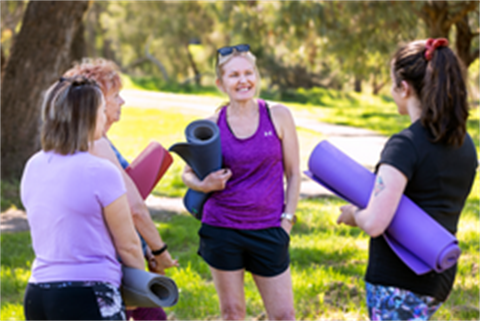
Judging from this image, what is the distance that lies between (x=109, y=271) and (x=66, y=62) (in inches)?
284

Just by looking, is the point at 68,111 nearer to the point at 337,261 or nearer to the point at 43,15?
the point at 337,261

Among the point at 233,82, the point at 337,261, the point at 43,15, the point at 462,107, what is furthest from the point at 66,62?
the point at 462,107

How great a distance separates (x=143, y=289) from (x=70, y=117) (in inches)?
30.9

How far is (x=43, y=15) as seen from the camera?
329 inches

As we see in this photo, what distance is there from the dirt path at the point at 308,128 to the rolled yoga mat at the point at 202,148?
3285 millimetres

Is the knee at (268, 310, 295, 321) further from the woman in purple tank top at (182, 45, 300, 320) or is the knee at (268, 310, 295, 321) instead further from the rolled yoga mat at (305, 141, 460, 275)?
the rolled yoga mat at (305, 141, 460, 275)

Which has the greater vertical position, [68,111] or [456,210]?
[68,111]

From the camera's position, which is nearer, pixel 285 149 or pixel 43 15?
pixel 285 149

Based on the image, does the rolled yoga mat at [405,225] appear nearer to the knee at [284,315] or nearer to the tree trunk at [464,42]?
the knee at [284,315]

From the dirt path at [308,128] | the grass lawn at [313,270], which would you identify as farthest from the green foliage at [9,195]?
the grass lawn at [313,270]

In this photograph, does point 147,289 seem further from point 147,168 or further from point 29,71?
point 29,71

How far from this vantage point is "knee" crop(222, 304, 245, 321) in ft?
10.2

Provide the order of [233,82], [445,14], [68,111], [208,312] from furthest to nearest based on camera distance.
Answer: [445,14], [208,312], [233,82], [68,111]

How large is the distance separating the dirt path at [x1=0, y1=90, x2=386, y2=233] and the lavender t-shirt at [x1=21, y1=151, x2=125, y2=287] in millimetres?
4221
